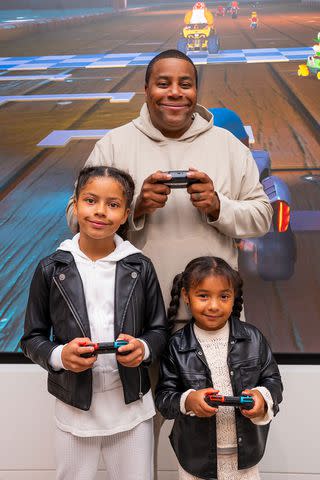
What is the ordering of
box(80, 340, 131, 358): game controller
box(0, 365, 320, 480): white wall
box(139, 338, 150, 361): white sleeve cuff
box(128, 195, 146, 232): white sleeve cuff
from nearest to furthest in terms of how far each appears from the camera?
box(80, 340, 131, 358): game controller < box(139, 338, 150, 361): white sleeve cuff < box(128, 195, 146, 232): white sleeve cuff < box(0, 365, 320, 480): white wall

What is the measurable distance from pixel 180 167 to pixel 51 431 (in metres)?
1.09

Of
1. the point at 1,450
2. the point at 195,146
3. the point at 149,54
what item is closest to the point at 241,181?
the point at 195,146

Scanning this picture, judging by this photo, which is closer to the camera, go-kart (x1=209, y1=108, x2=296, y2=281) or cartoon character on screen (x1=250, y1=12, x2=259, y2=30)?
go-kart (x1=209, y1=108, x2=296, y2=281)

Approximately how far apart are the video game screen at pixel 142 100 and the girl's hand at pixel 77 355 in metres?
0.99

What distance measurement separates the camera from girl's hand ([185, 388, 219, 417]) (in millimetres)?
1402

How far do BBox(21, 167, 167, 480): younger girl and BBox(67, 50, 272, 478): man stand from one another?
87 mm

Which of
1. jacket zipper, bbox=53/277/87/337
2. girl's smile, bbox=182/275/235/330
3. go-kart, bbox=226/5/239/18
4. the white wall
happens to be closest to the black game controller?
girl's smile, bbox=182/275/235/330

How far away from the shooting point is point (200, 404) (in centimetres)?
141

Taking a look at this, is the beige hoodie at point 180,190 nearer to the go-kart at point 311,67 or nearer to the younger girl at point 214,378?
the younger girl at point 214,378

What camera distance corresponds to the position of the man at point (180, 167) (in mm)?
1532

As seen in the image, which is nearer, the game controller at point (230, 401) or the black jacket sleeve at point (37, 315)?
the game controller at point (230, 401)

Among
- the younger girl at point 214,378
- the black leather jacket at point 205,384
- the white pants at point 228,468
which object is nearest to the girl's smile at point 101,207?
the younger girl at point 214,378

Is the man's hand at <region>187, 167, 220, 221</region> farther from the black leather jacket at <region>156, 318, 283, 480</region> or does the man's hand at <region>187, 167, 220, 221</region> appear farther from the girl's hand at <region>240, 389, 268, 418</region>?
the girl's hand at <region>240, 389, 268, 418</region>

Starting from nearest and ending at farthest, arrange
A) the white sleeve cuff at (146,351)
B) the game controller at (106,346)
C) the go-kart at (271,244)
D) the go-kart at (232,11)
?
1. the game controller at (106,346)
2. the white sleeve cuff at (146,351)
3. the go-kart at (271,244)
4. the go-kart at (232,11)
